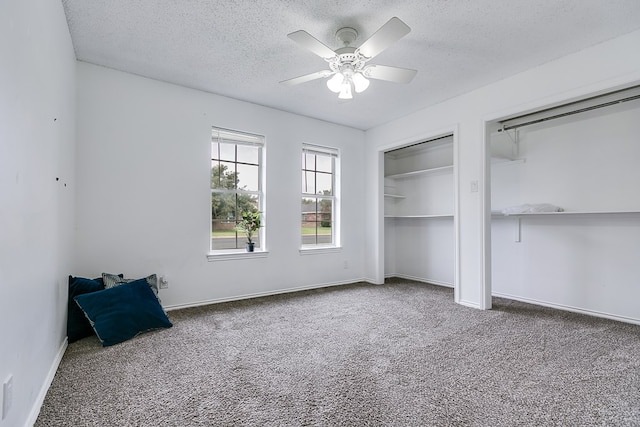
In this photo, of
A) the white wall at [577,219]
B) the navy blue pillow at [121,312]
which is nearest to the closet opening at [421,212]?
the white wall at [577,219]

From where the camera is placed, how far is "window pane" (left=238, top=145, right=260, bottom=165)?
13.9ft

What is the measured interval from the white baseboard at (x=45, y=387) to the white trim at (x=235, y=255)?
1598 mm

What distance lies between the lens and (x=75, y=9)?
2.38m

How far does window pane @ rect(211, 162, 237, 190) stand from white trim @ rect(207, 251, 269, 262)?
2.76ft

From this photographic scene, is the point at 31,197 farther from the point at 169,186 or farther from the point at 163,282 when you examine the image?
the point at 163,282

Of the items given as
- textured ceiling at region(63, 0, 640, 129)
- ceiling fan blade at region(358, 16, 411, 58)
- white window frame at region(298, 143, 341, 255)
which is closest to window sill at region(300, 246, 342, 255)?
white window frame at region(298, 143, 341, 255)

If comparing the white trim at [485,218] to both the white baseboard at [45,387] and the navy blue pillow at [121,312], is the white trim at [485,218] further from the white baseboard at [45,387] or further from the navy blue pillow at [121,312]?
the white baseboard at [45,387]

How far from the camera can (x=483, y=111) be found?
3.65m

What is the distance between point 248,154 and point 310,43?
2.25 metres

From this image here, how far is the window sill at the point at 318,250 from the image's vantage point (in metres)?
4.66

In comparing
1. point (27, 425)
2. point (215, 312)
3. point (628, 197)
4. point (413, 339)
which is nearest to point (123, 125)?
point (215, 312)

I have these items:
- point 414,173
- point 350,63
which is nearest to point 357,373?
point 350,63

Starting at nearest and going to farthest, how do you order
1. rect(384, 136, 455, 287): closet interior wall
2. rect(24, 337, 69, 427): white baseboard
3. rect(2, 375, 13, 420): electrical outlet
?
rect(2, 375, 13, 420): electrical outlet < rect(24, 337, 69, 427): white baseboard < rect(384, 136, 455, 287): closet interior wall

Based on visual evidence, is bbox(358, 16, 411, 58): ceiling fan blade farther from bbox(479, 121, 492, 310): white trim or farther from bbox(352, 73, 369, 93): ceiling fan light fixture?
bbox(479, 121, 492, 310): white trim
